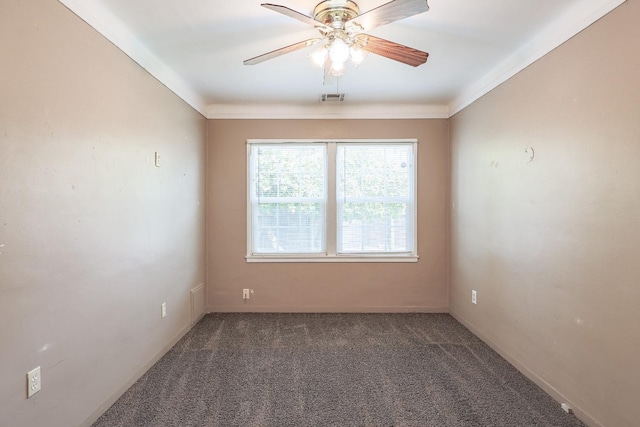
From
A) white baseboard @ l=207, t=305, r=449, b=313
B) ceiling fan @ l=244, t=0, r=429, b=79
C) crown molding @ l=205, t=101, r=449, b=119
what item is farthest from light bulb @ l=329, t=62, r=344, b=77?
white baseboard @ l=207, t=305, r=449, b=313

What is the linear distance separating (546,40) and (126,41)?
2843 mm

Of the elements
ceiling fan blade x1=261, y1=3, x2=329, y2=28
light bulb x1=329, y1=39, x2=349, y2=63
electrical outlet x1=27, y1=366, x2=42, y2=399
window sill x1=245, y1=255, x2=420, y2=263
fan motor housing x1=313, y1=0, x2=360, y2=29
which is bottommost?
electrical outlet x1=27, y1=366, x2=42, y2=399

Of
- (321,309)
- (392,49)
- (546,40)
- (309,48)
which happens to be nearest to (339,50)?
(392,49)

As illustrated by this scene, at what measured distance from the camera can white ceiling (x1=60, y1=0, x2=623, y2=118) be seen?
1.88 m

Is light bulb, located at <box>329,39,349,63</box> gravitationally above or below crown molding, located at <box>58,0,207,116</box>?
below

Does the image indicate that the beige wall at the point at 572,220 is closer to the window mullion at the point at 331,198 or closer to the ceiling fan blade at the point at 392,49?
the ceiling fan blade at the point at 392,49

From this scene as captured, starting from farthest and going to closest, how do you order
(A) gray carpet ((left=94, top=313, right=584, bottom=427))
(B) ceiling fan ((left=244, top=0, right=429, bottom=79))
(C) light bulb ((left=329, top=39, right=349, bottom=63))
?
(A) gray carpet ((left=94, top=313, right=584, bottom=427)) < (C) light bulb ((left=329, top=39, right=349, bottom=63)) < (B) ceiling fan ((left=244, top=0, right=429, bottom=79))

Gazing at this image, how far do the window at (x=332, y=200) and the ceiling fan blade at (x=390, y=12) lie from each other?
7.03ft

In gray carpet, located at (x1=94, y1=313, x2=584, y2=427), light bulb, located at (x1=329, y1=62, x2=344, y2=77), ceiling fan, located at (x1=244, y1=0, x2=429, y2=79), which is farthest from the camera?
gray carpet, located at (x1=94, y1=313, x2=584, y2=427)

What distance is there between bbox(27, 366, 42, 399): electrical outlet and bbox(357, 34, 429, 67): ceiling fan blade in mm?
2346

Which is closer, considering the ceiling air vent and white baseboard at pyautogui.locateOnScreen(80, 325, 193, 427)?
white baseboard at pyautogui.locateOnScreen(80, 325, 193, 427)

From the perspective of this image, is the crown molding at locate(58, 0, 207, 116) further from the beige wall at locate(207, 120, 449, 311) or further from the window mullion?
the window mullion

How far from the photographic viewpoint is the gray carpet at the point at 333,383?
1908 mm

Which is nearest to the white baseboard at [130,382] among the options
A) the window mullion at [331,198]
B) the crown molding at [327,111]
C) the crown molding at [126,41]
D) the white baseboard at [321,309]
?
the white baseboard at [321,309]
